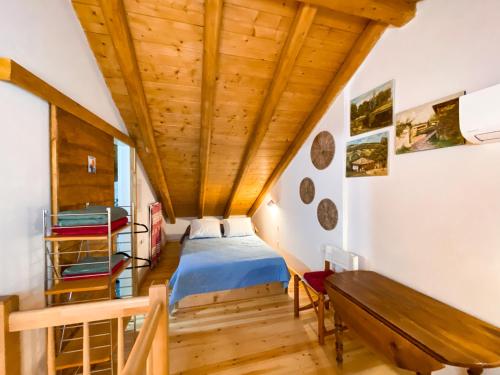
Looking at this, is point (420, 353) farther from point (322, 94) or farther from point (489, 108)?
point (322, 94)

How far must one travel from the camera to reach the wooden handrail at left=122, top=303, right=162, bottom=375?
0.55 meters

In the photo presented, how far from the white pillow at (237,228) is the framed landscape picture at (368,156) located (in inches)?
93.7

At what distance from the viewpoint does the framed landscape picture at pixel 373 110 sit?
5.86ft

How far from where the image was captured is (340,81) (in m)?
2.18

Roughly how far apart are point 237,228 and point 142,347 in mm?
3427

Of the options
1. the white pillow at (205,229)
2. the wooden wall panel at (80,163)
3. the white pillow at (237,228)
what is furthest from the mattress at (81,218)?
the white pillow at (237,228)

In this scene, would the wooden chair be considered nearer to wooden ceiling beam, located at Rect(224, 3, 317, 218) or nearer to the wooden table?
the wooden table

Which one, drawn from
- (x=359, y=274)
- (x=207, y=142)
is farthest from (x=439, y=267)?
(x=207, y=142)

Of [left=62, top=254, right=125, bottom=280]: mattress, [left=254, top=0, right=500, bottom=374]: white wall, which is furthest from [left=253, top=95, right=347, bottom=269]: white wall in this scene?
[left=62, top=254, right=125, bottom=280]: mattress

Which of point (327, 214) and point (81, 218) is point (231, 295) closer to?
point (327, 214)

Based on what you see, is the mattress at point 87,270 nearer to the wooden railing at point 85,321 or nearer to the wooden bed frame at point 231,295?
the wooden railing at point 85,321

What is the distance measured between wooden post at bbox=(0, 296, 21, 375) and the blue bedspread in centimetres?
165

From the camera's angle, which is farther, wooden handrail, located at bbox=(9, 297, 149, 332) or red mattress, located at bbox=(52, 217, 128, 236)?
red mattress, located at bbox=(52, 217, 128, 236)

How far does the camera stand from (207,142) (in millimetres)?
2605
